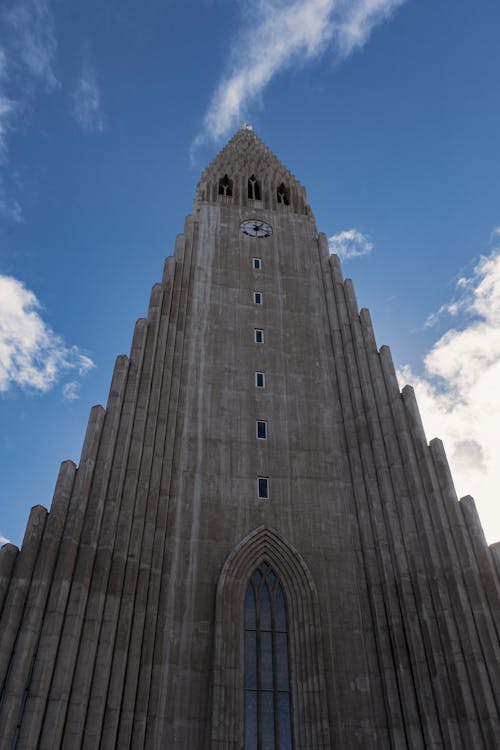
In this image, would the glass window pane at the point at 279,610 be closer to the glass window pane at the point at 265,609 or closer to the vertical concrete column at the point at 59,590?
the glass window pane at the point at 265,609

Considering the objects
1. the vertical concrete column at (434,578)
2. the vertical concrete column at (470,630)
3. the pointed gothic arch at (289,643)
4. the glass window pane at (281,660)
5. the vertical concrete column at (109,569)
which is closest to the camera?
the vertical concrete column at (109,569)

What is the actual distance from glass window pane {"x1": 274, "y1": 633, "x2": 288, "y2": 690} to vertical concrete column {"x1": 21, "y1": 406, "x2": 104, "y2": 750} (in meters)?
8.57

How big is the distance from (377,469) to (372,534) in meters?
3.21

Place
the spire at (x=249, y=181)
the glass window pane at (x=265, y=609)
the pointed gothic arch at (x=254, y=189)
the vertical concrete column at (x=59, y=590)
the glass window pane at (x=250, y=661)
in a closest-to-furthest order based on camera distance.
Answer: the vertical concrete column at (x=59, y=590) → the glass window pane at (x=250, y=661) → the glass window pane at (x=265, y=609) → the spire at (x=249, y=181) → the pointed gothic arch at (x=254, y=189)

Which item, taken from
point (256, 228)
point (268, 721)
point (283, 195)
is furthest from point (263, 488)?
point (283, 195)

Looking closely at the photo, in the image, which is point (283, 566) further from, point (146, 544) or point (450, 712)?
point (450, 712)

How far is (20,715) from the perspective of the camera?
19.9m

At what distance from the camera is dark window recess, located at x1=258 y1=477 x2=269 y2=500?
94.6 feet

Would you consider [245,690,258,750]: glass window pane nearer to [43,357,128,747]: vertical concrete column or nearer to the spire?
[43,357,128,747]: vertical concrete column

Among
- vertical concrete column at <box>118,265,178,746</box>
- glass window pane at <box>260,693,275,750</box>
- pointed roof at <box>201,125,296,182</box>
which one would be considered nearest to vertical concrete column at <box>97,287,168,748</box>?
vertical concrete column at <box>118,265,178,746</box>

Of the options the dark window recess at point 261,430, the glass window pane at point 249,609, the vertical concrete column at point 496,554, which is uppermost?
the dark window recess at point 261,430

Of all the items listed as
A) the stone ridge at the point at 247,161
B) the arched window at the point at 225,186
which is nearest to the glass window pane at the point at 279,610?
the arched window at the point at 225,186

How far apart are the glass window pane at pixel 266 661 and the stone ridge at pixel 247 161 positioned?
34.4 meters

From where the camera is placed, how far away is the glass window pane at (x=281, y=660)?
24.3 meters
